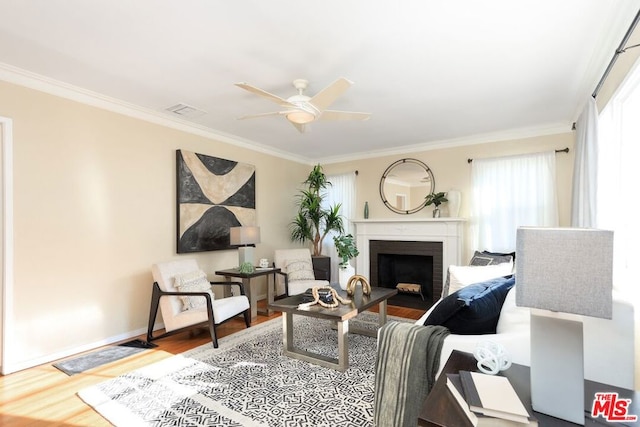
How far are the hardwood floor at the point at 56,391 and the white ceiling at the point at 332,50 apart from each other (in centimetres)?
256

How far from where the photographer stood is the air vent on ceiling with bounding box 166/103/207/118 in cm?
365

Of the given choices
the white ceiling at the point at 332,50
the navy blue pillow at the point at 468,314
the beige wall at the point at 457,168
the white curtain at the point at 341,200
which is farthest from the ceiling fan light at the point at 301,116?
the white curtain at the point at 341,200

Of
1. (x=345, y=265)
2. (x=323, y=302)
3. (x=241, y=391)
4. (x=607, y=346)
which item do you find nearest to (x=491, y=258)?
(x=345, y=265)

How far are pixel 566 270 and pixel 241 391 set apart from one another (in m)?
2.27

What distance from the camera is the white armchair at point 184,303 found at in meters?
3.34

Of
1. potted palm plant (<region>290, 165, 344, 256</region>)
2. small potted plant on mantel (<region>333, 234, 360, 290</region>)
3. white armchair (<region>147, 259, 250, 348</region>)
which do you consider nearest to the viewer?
white armchair (<region>147, 259, 250, 348</region>)

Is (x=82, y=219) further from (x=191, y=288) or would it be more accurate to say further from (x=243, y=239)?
(x=243, y=239)

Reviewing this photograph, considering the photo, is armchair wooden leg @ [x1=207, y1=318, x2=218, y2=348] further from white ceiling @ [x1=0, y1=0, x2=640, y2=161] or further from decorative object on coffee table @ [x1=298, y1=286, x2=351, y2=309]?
white ceiling @ [x1=0, y1=0, x2=640, y2=161]

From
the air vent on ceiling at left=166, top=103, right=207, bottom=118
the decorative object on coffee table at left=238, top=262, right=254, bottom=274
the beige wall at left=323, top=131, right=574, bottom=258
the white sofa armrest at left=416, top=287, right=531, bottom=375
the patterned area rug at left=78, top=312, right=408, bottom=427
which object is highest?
the air vent on ceiling at left=166, top=103, right=207, bottom=118

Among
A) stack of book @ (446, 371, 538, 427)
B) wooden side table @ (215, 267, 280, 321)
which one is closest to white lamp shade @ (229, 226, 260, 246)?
wooden side table @ (215, 267, 280, 321)

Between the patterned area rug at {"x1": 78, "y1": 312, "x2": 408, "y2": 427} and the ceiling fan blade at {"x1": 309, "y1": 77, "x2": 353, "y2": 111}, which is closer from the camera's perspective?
the patterned area rug at {"x1": 78, "y1": 312, "x2": 408, "y2": 427}

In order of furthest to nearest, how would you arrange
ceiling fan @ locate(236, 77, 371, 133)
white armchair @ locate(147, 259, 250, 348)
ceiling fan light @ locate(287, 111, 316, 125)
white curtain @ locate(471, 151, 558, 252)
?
white curtain @ locate(471, 151, 558, 252) → white armchair @ locate(147, 259, 250, 348) → ceiling fan light @ locate(287, 111, 316, 125) → ceiling fan @ locate(236, 77, 371, 133)

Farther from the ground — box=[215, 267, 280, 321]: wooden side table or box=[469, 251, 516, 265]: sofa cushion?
box=[469, 251, 516, 265]: sofa cushion

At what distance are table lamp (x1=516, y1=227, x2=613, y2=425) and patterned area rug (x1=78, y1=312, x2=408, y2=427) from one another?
1.32 meters
